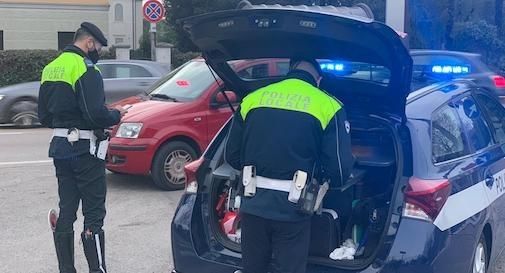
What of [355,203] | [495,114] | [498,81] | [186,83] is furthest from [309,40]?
[498,81]

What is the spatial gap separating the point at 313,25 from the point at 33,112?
Result: 12.5 metres

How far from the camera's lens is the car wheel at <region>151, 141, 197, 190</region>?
827cm

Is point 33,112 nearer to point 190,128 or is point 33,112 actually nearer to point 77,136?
point 190,128

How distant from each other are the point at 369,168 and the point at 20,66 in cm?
2069

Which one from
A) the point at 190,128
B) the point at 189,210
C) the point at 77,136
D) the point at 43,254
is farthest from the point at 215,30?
the point at 190,128

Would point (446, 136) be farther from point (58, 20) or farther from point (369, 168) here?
point (58, 20)

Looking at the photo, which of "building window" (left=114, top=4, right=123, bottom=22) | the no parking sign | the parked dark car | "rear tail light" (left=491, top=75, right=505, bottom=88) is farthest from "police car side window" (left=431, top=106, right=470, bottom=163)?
"building window" (left=114, top=4, right=123, bottom=22)

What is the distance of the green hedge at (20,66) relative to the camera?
74.7 feet

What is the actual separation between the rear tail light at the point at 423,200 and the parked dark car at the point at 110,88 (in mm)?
10751

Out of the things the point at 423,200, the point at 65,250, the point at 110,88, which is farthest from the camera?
the point at 110,88

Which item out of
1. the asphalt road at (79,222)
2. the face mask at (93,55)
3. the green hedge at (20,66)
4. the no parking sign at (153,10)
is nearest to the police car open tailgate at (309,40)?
the face mask at (93,55)

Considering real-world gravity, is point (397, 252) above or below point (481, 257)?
above

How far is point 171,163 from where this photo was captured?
837cm

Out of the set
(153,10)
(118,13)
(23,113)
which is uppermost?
(118,13)
